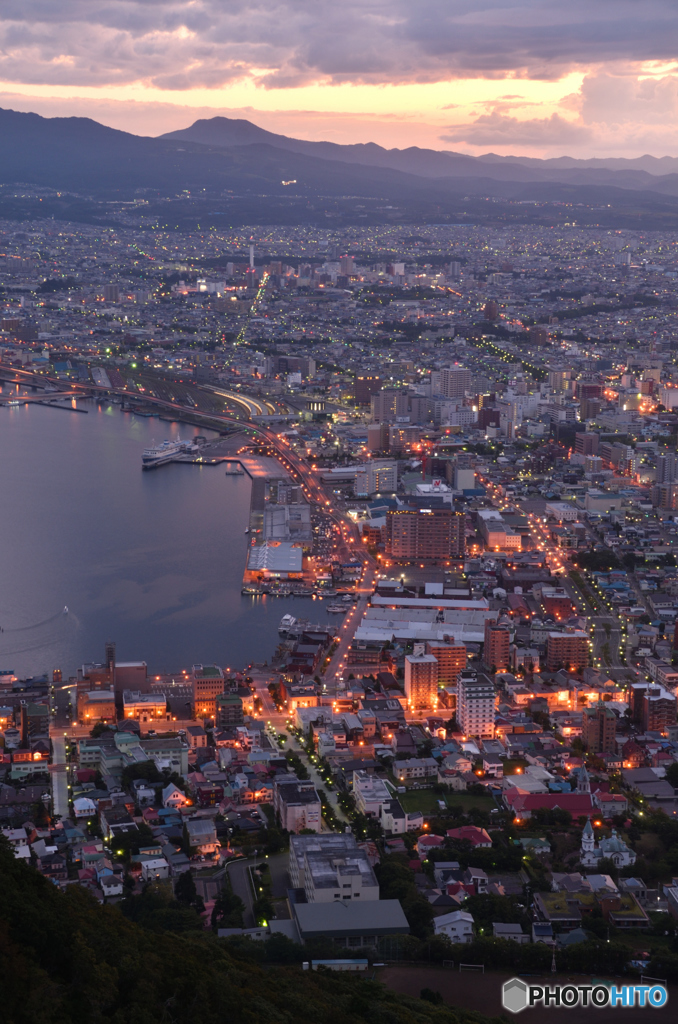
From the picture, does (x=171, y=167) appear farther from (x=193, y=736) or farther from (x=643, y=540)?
(x=193, y=736)

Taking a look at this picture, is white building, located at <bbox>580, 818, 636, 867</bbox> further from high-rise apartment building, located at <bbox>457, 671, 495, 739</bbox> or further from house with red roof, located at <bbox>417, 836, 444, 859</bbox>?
high-rise apartment building, located at <bbox>457, 671, 495, 739</bbox>

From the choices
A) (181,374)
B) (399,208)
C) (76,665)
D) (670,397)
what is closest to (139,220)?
(399,208)

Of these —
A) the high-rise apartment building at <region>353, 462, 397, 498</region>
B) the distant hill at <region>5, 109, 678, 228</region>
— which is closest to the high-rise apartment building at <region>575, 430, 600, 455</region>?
the high-rise apartment building at <region>353, 462, 397, 498</region>

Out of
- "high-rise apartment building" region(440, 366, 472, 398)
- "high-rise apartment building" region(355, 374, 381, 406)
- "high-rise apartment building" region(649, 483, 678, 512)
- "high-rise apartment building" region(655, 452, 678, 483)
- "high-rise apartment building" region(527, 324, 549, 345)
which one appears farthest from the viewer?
"high-rise apartment building" region(527, 324, 549, 345)

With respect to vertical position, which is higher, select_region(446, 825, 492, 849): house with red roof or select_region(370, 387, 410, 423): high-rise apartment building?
select_region(370, 387, 410, 423): high-rise apartment building

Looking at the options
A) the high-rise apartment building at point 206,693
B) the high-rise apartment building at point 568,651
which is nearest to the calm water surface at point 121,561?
the high-rise apartment building at point 206,693

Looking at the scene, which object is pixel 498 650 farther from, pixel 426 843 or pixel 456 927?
pixel 456 927

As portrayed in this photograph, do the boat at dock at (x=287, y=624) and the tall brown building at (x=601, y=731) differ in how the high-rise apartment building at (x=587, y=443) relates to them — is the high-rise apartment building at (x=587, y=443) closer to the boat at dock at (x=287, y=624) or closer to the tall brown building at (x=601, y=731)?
the boat at dock at (x=287, y=624)
